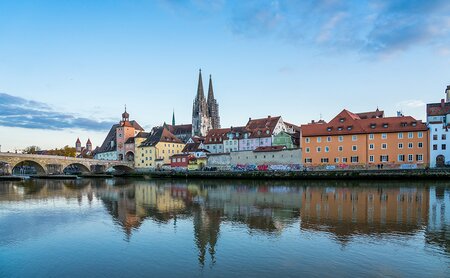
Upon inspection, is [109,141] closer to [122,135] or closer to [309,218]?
[122,135]

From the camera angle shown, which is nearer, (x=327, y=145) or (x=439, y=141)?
(x=439, y=141)

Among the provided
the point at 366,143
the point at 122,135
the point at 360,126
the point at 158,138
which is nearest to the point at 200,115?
the point at 122,135

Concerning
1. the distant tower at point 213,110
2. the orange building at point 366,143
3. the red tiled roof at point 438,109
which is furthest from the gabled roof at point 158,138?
the red tiled roof at point 438,109

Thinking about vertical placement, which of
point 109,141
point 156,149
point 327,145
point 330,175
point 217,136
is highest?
point 217,136

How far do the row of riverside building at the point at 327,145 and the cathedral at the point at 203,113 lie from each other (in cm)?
2782

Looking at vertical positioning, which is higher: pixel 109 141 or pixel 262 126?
pixel 262 126

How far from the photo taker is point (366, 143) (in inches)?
2355

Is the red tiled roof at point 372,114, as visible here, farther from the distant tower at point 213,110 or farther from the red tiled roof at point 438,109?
the distant tower at point 213,110

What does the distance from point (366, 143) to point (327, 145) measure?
6333mm

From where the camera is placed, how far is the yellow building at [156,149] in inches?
3777

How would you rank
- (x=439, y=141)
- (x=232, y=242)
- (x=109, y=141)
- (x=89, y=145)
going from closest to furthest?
(x=232, y=242), (x=439, y=141), (x=109, y=141), (x=89, y=145)

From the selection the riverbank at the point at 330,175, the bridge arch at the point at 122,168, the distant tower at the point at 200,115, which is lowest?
the bridge arch at the point at 122,168

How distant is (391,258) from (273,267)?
395 cm

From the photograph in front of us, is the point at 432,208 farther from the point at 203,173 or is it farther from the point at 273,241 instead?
the point at 203,173
